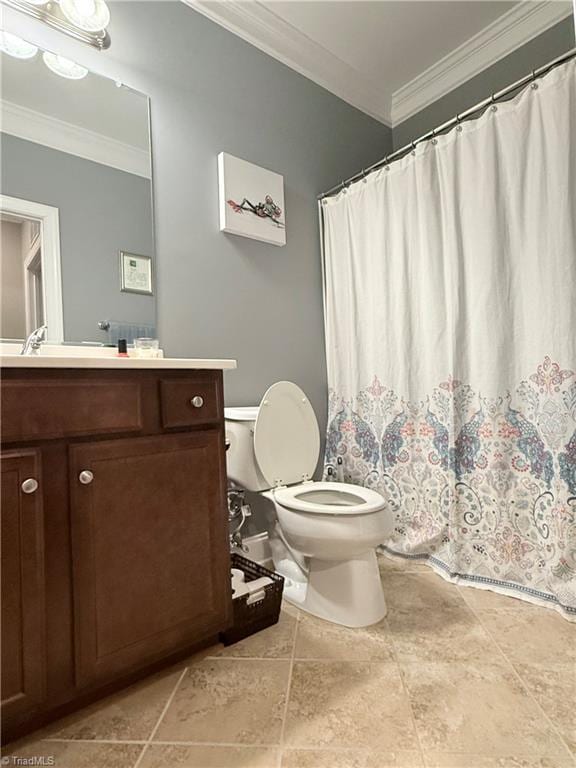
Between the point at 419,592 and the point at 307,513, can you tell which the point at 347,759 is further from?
the point at 419,592

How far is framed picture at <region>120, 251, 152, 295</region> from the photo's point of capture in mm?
1514

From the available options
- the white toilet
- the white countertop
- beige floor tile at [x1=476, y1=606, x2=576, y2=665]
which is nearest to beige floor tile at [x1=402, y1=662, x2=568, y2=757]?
beige floor tile at [x1=476, y1=606, x2=576, y2=665]

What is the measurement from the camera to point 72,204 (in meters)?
1.41

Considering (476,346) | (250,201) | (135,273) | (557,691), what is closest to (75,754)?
(557,691)

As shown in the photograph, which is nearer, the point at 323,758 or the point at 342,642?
the point at 323,758

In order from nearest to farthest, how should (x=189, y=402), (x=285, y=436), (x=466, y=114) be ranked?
1. (x=189, y=402)
2. (x=466, y=114)
3. (x=285, y=436)

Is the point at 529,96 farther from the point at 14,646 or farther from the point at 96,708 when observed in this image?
the point at 96,708

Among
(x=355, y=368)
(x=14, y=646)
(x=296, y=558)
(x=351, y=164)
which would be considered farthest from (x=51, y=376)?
(x=351, y=164)

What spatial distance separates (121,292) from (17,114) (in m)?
0.64

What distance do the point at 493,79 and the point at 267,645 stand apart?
278 centimetres

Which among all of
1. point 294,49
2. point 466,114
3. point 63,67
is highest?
point 294,49

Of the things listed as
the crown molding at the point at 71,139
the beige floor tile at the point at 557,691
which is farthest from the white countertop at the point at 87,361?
the beige floor tile at the point at 557,691

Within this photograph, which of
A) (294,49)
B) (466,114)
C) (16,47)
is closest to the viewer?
(16,47)

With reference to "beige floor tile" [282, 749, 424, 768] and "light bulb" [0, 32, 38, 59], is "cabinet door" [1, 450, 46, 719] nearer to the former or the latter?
"beige floor tile" [282, 749, 424, 768]
